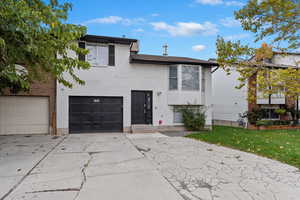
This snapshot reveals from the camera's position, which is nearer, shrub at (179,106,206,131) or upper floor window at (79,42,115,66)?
upper floor window at (79,42,115,66)

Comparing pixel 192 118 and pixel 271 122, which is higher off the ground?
pixel 192 118

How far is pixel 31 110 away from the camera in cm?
908

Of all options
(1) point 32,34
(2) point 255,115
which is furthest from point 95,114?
(2) point 255,115

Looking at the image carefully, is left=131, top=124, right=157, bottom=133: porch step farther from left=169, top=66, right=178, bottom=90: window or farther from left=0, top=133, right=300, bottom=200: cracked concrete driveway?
left=0, top=133, right=300, bottom=200: cracked concrete driveway

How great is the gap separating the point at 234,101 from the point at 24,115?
15.1 meters

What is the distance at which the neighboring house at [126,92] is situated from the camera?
9.43 m

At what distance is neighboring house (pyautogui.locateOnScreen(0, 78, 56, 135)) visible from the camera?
877cm

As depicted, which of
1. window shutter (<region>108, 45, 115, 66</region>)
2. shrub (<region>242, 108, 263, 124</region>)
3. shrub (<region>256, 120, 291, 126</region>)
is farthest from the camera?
shrub (<region>242, 108, 263, 124</region>)

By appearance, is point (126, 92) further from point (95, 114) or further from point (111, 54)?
point (111, 54)

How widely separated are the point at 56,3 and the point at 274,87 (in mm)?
7658

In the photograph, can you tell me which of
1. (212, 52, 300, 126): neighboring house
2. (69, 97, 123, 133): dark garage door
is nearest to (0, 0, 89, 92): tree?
(69, 97, 123, 133): dark garage door

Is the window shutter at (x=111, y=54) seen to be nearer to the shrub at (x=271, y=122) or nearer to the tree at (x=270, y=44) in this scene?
the tree at (x=270, y=44)

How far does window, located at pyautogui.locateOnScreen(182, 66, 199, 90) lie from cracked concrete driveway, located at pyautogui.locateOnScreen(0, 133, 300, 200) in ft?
18.1

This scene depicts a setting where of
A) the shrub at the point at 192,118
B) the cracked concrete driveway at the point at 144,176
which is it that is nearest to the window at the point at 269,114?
the shrub at the point at 192,118
